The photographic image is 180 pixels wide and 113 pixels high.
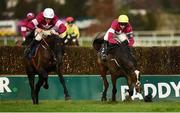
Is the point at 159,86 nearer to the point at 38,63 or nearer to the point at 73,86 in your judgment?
the point at 73,86

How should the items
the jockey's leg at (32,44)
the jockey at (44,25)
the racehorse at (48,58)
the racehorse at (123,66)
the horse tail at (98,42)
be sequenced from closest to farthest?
1. the racehorse at (48,58)
2. the racehorse at (123,66)
3. the jockey at (44,25)
4. the jockey's leg at (32,44)
5. the horse tail at (98,42)

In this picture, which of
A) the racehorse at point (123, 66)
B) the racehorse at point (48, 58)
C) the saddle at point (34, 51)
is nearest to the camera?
the racehorse at point (48, 58)

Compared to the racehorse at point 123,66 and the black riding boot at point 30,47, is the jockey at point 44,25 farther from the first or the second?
the racehorse at point 123,66

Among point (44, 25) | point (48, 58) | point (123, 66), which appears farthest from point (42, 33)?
point (123, 66)

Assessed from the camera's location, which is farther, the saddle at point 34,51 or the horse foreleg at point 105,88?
the horse foreleg at point 105,88

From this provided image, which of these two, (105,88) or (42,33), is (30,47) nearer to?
(42,33)

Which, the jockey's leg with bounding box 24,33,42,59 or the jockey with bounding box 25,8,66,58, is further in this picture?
the jockey's leg with bounding box 24,33,42,59

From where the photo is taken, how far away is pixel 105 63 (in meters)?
19.9

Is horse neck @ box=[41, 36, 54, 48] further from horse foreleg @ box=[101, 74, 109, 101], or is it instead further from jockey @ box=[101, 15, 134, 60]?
horse foreleg @ box=[101, 74, 109, 101]

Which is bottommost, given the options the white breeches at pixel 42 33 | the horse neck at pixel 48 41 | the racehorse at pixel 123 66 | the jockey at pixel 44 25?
the racehorse at pixel 123 66

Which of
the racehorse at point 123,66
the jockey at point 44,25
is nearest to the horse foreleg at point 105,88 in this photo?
the racehorse at point 123,66

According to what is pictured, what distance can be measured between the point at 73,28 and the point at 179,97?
7140mm

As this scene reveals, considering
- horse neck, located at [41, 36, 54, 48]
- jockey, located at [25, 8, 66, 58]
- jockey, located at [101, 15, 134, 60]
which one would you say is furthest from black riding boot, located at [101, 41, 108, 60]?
horse neck, located at [41, 36, 54, 48]

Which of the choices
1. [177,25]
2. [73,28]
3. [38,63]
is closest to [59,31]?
[38,63]
